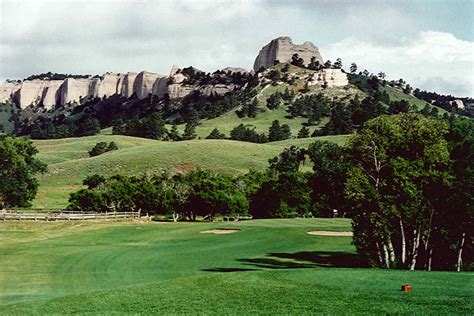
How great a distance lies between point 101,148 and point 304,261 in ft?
462

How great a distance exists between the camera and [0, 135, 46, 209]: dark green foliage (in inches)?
3371

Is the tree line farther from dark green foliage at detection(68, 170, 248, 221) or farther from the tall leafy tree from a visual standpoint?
dark green foliage at detection(68, 170, 248, 221)

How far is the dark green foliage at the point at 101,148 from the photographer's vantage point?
173 meters

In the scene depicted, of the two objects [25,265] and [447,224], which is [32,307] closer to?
[25,265]

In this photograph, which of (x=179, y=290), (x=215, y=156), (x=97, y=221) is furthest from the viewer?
(x=215, y=156)

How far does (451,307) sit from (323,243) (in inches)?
1355

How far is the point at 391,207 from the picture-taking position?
115 ft

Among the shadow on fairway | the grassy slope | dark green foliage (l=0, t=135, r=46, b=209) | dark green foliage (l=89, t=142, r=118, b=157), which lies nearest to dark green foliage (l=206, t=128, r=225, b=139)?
the grassy slope

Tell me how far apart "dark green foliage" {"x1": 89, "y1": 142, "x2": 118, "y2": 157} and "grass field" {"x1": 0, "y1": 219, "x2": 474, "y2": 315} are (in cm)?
10627

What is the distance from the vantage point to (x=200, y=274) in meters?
35.1

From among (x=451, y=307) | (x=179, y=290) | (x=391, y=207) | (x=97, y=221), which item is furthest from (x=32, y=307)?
(x=97, y=221)

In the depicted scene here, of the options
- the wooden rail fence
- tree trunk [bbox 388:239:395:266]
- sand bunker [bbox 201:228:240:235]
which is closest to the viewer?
tree trunk [bbox 388:239:395:266]

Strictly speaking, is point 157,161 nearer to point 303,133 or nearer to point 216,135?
point 216,135

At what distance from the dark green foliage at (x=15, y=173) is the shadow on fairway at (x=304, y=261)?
180ft
